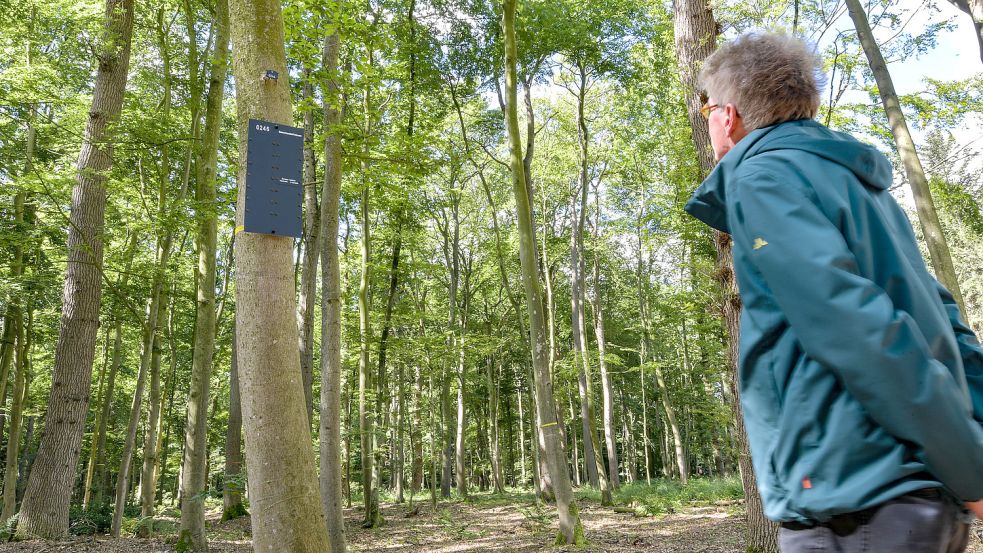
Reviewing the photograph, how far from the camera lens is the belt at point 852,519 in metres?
1.08

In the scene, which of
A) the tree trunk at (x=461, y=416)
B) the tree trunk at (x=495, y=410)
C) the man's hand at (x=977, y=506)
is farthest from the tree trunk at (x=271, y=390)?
the tree trunk at (x=495, y=410)

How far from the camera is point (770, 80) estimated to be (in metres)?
1.46

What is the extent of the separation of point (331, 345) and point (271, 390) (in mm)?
3792

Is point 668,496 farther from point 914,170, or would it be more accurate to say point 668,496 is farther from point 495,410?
point 914,170

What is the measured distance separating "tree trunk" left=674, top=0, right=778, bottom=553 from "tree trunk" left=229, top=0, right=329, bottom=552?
155 inches

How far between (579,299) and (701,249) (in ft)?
21.7

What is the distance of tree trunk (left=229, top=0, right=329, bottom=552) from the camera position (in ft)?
9.59

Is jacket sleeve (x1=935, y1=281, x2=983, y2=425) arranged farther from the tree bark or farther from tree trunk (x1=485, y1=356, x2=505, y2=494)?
tree trunk (x1=485, y1=356, x2=505, y2=494)

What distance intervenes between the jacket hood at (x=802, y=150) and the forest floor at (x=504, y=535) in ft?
23.9

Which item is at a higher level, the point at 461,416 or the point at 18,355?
the point at 18,355

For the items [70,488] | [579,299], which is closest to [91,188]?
[70,488]

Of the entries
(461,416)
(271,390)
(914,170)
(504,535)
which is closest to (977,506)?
(271,390)

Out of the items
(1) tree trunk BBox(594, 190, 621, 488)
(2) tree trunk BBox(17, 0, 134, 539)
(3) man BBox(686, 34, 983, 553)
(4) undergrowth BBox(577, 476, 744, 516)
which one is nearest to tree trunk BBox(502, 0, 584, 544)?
(2) tree trunk BBox(17, 0, 134, 539)

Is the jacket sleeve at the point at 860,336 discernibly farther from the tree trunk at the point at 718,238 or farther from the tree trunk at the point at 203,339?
the tree trunk at the point at 203,339
